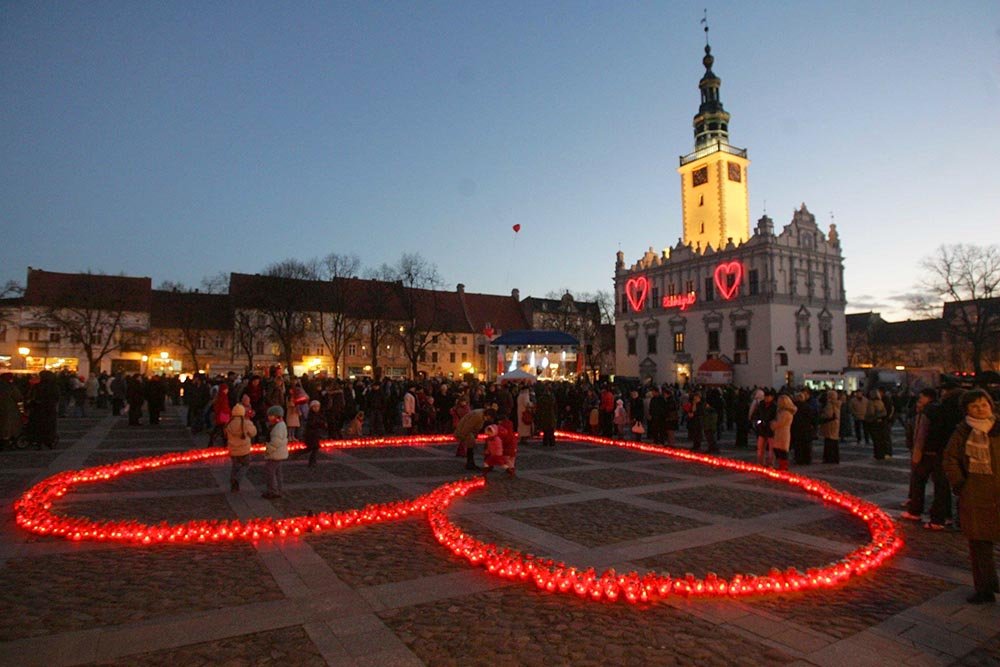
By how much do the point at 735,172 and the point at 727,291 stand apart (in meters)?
15.5

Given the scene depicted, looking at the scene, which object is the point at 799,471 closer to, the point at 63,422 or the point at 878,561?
the point at 878,561

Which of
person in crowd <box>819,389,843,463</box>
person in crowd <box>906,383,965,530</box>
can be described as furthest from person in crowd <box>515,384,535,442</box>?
person in crowd <box>906,383,965,530</box>

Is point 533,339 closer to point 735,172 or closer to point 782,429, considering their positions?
point 782,429

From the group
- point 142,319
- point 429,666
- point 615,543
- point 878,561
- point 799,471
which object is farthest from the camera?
point 142,319

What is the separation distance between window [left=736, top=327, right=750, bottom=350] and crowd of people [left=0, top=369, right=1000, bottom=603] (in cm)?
2476

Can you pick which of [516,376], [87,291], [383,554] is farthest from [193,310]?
[383,554]

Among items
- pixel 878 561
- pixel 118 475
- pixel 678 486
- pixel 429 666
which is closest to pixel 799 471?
pixel 678 486

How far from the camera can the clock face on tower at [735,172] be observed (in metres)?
63.2

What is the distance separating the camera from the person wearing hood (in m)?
13.9

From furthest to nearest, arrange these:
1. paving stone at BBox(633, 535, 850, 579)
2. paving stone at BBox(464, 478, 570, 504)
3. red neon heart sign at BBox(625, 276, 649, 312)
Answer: red neon heart sign at BBox(625, 276, 649, 312) < paving stone at BBox(464, 478, 570, 504) < paving stone at BBox(633, 535, 850, 579)

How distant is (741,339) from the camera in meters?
54.0

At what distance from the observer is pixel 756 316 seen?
5281 centimetres

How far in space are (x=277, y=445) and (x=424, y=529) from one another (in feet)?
10.2

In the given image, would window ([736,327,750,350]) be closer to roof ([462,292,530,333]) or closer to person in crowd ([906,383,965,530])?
roof ([462,292,530,333])
